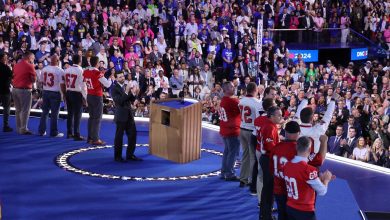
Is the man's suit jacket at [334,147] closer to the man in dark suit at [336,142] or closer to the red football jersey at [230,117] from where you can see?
the man in dark suit at [336,142]

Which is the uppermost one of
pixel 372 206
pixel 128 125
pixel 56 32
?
pixel 56 32

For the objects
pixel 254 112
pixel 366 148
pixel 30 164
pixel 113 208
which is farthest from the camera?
pixel 366 148

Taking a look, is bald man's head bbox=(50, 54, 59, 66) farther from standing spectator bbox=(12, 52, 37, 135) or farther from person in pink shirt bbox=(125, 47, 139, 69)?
person in pink shirt bbox=(125, 47, 139, 69)

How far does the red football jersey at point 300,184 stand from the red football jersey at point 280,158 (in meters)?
0.33

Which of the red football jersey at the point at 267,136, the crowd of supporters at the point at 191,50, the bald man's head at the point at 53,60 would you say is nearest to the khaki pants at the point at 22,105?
the bald man's head at the point at 53,60

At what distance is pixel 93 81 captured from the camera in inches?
411

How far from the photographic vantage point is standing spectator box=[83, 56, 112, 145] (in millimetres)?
10398

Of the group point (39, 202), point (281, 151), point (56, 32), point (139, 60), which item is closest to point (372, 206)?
point (281, 151)

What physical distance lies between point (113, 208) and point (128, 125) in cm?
222

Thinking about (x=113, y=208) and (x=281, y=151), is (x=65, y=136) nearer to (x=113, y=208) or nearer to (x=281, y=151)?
(x=113, y=208)

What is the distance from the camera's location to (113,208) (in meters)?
7.86

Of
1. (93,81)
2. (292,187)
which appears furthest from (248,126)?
(93,81)

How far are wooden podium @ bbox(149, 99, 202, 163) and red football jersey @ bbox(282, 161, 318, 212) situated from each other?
3.75m

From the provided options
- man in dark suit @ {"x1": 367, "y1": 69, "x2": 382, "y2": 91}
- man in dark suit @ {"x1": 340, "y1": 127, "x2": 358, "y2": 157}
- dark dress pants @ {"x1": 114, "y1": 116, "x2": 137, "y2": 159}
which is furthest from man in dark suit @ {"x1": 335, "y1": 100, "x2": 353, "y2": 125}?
dark dress pants @ {"x1": 114, "y1": 116, "x2": 137, "y2": 159}
